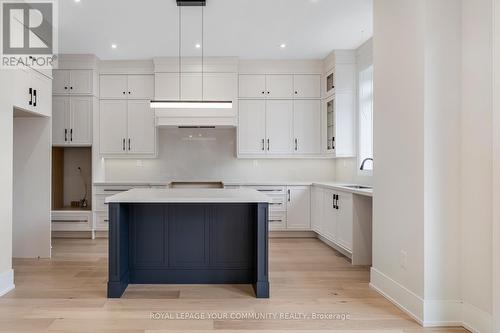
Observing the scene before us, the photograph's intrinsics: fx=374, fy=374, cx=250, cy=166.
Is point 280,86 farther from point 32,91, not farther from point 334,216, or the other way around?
point 32,91

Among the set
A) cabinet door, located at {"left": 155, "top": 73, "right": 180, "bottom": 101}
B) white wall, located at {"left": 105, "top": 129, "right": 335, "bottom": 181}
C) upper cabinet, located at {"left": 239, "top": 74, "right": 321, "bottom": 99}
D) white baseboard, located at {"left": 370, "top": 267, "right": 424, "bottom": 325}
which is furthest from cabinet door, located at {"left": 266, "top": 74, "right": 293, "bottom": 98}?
white baseboard, located at {"left": 370, "top": 267, "right": 424, "bottom": 325}

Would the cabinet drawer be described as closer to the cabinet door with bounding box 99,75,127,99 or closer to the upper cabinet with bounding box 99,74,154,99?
the upper cabinet with bounding box 99,74,154,99

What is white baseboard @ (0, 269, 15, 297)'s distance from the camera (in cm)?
322

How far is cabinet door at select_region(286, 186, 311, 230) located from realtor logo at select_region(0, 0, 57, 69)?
3689 millimetres

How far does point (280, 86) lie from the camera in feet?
19.7

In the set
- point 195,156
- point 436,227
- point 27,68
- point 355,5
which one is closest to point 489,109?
point 436,227

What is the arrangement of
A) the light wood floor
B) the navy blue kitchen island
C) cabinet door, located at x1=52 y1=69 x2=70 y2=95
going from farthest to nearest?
cabinet door, located at x1=52 y1=69 x2=70 y2=95 < the navy blue kitchen island < the light wood floor

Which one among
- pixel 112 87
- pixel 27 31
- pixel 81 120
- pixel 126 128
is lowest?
pixel 126 128

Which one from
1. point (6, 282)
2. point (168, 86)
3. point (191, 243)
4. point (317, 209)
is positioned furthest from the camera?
point (168, 86)

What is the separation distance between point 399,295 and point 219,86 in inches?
159

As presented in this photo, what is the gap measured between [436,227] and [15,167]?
447 cm

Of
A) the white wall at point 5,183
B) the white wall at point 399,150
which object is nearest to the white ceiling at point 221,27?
the white wall at point 399,150

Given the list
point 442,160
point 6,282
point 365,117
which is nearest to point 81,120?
point 6,282

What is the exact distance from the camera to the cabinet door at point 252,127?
5.97 meters
